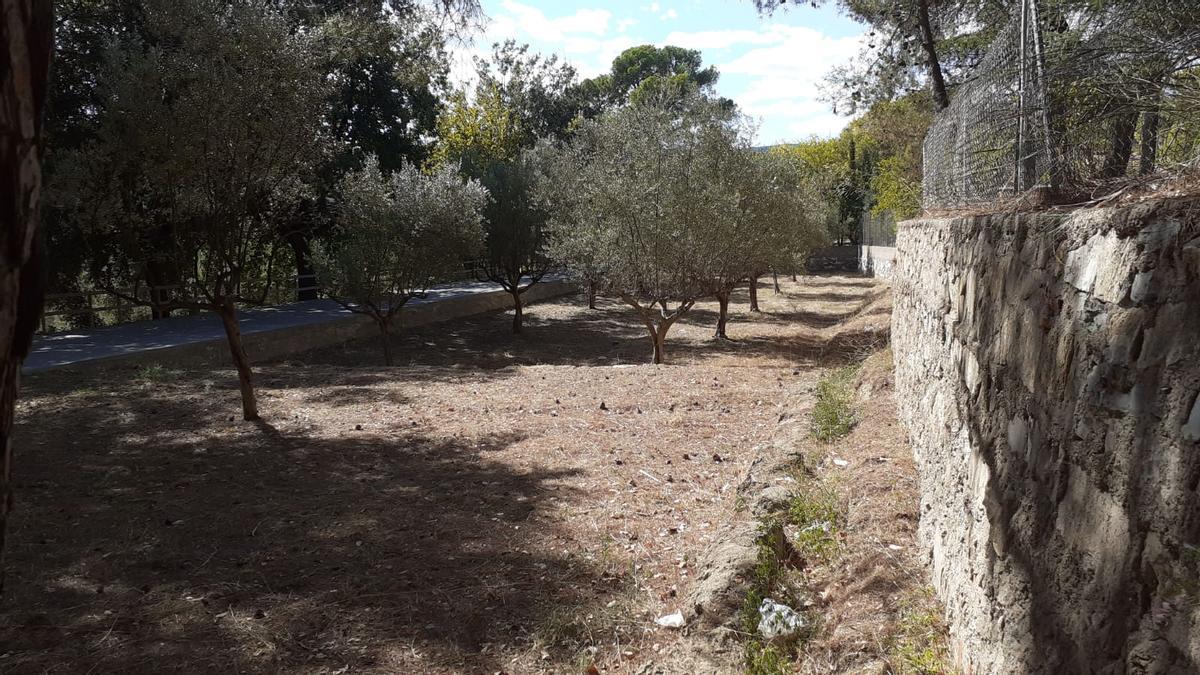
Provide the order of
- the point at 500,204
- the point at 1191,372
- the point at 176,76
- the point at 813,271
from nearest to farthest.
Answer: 1. the point at 1191,372
2. the point at 176,76
3. the point at 500,204
4. the point at 813,271

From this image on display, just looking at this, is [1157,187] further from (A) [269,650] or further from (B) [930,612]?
(A) [269,650]

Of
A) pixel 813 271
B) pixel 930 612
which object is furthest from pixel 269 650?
pixel 813 271

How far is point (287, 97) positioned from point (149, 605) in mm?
5160

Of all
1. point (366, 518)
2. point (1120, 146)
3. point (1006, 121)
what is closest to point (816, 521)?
point (1006, 121)

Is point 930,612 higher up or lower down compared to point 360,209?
lower down

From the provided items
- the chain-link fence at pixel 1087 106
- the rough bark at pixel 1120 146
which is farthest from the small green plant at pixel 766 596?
the rough bark at pixel 1120 146

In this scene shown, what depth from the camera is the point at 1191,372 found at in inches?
57.8

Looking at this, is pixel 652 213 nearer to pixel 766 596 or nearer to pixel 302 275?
pixel 766 596

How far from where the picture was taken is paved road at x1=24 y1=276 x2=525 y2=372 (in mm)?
12305

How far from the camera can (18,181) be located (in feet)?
5.79

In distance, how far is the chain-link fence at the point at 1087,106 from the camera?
2828 millimetres

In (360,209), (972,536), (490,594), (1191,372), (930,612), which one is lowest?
(490,594)

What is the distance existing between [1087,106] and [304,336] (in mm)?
15606

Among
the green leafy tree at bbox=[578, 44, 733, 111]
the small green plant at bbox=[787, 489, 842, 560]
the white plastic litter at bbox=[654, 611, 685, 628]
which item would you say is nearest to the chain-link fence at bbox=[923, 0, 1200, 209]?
the small green plant at bbox=[787, 489, 842, 560]
